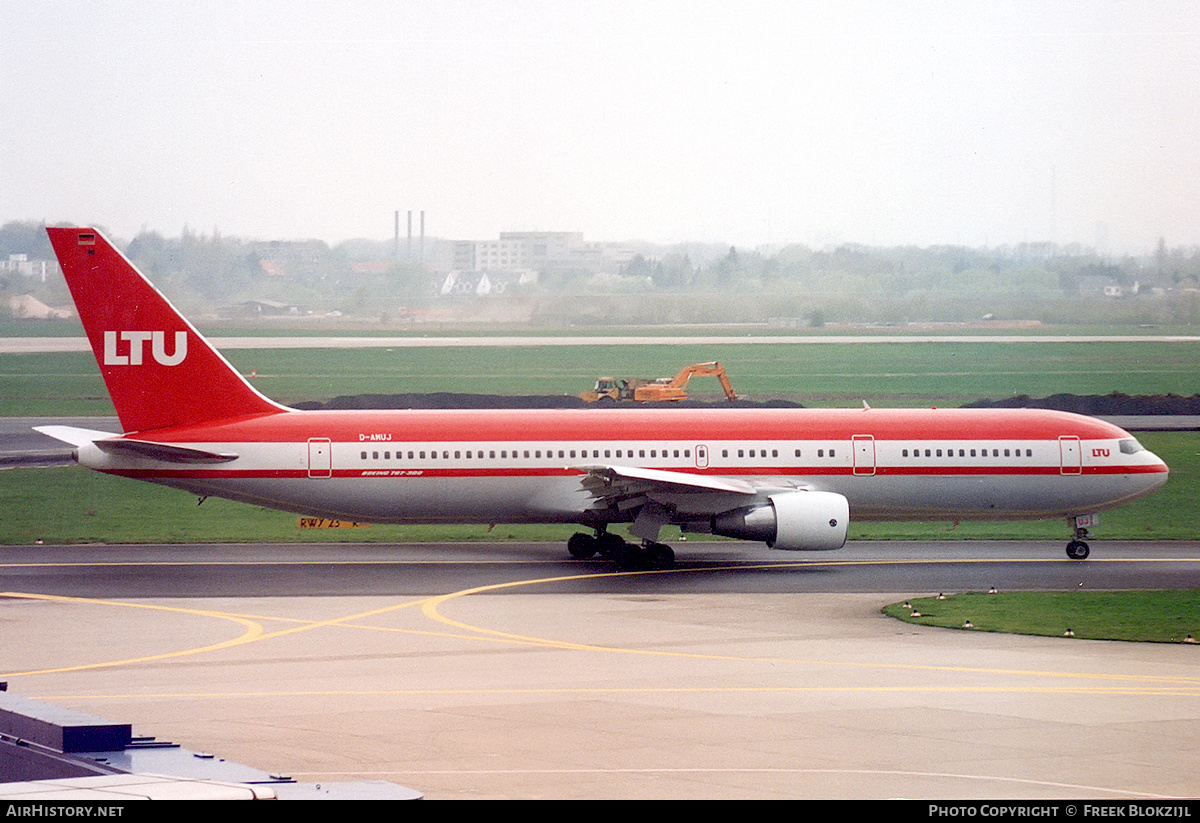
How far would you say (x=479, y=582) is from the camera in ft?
108

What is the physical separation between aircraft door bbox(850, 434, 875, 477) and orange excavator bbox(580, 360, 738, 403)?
2745 cm

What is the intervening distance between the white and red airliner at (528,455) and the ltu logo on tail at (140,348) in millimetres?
42

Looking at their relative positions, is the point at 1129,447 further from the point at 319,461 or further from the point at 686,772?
the point at 686,772

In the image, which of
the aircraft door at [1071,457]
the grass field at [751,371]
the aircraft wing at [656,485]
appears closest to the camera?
the aircraft wing at [656,485]

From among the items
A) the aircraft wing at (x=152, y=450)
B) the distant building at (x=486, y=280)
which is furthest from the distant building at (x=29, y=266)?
the aircraft wing at (x=152, y=450)

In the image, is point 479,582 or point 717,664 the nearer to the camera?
point 717,664

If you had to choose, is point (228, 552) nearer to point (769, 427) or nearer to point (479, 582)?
point (479, 582)

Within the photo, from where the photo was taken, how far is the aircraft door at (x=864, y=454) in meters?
36.5

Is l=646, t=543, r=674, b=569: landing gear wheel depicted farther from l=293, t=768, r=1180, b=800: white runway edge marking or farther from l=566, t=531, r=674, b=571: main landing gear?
l=293, t=768, r=1180, b=800: white runway edge marking

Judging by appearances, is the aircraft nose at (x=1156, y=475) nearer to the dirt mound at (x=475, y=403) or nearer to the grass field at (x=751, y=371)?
the dirt mound at (x=475, y=403)

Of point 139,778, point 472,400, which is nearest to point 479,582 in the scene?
point 139,778

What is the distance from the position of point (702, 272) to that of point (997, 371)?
1654 cm

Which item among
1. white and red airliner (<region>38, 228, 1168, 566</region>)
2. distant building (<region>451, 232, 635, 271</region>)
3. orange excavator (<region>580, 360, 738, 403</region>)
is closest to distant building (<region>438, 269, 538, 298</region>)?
distant building (<region>451, 232, 635, 271</region>)

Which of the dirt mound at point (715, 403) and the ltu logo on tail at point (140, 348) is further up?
the ltu logo on tail at point (140, 348)
